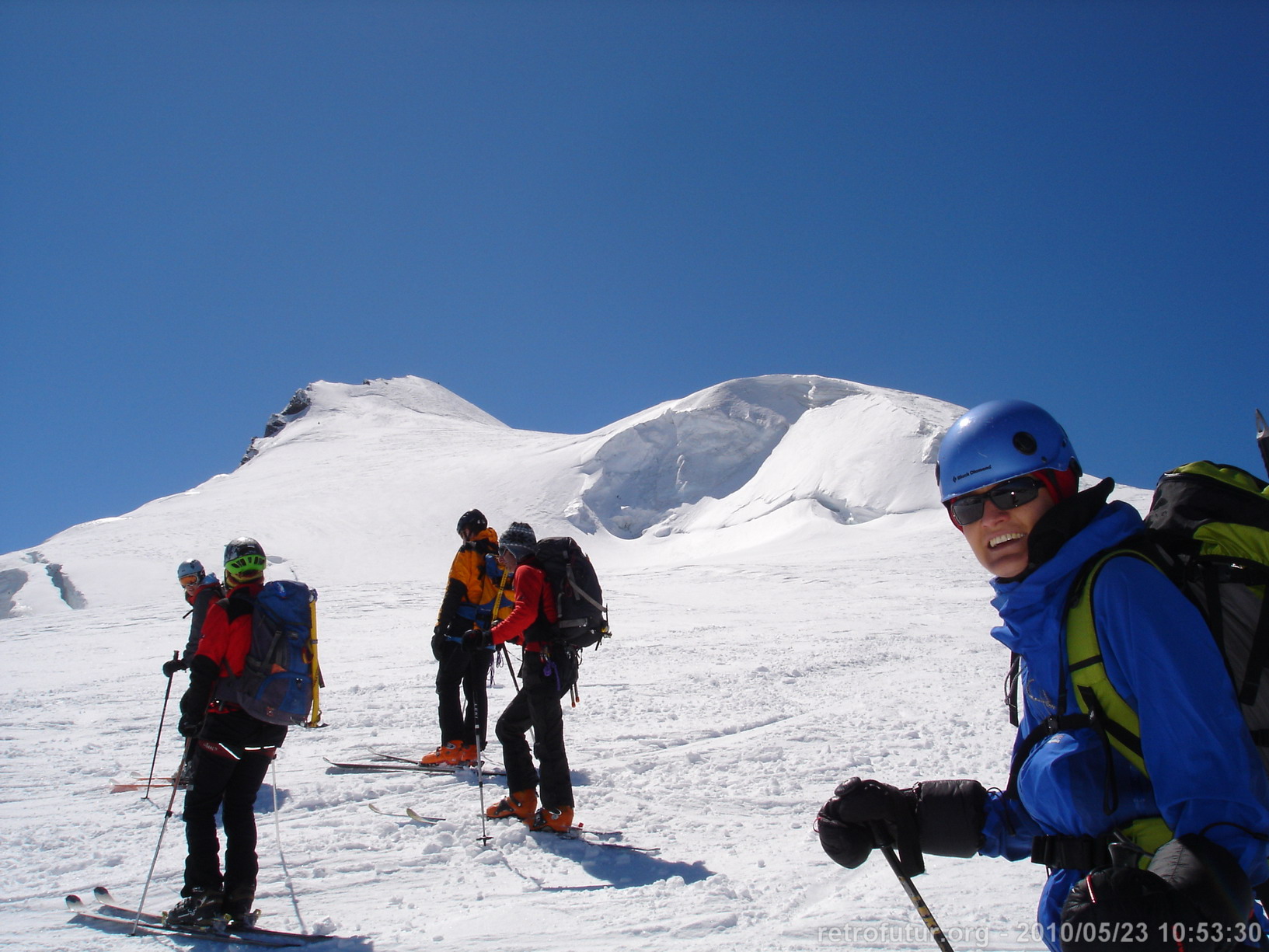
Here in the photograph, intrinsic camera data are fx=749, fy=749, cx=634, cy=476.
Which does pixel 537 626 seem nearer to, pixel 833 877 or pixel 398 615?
pixel 833 877

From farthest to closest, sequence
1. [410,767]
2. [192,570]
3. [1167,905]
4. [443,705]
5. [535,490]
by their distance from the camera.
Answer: [535,490] → [192,570] → [443,705] → [410,767] → [1167,905]

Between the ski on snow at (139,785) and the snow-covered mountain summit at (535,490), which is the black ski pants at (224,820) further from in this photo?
the snow-covered mountain summit at (535,490)

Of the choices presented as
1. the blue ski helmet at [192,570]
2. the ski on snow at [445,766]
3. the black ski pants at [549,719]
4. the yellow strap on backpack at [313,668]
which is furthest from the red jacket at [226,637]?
the blue ski helmet at [192,570]

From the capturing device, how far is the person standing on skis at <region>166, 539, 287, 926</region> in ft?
11.9

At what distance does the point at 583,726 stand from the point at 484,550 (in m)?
2.33

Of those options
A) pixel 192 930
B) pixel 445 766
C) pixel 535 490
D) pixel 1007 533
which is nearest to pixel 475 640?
pixel 445 766

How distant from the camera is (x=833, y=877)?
4.07 meters

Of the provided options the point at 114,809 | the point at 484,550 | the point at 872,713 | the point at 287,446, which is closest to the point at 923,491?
the point at 872,713

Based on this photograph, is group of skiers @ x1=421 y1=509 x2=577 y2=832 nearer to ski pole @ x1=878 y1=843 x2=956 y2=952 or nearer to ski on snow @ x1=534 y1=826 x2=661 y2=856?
ski on snow @ x1=534 y1=826 x2=661 y2=856

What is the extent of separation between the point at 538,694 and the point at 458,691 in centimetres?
204

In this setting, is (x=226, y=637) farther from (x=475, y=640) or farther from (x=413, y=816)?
(x=413, y=816)

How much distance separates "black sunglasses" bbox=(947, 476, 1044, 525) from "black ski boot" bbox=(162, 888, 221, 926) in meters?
3.89

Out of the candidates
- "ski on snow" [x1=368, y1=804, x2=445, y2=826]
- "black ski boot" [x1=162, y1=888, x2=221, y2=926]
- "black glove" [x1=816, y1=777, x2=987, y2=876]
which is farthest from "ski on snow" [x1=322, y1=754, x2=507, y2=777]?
"black glove" [x1=816, y1=777, x2=987, y2=876]

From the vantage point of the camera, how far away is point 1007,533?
1875mm
